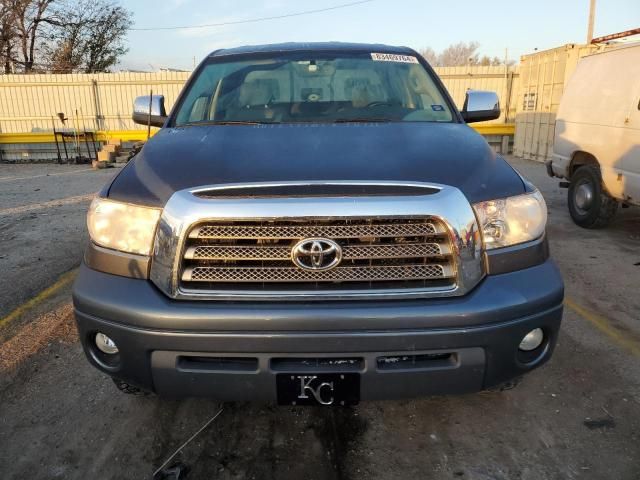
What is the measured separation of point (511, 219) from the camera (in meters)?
2.10

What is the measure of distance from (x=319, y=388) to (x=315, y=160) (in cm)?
93

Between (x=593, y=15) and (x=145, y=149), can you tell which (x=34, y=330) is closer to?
(x=145, y=149)

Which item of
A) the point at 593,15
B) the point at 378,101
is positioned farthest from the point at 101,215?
the point at 593,15

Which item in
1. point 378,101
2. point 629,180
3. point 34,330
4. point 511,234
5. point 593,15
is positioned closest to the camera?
point 511,234

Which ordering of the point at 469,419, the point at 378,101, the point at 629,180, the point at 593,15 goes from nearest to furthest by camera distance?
the point at 469,419, the point at 378,101, the point at 629,180, the point at 593,15

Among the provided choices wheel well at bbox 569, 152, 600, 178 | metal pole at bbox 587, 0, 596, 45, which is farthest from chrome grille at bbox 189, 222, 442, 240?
metal pole at bbox 587, 0, 596, 45

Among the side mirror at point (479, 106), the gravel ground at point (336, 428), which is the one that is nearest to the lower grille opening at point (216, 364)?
the gravel ground at point (336, 428)

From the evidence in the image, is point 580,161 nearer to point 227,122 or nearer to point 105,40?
point 227,122

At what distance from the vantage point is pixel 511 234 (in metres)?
2.09

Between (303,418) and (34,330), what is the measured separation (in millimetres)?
2223

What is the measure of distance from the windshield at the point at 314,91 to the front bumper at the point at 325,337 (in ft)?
4.65

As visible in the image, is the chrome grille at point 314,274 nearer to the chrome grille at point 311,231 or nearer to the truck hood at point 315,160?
the chrome grille at point 311,231

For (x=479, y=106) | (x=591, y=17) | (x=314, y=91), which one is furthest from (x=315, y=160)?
(x=591, y=17)

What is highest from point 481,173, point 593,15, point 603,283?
point 593,15
